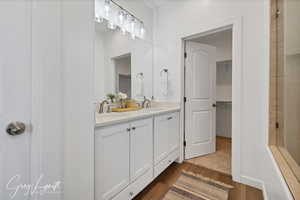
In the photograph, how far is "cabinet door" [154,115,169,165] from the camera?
1.64 metres

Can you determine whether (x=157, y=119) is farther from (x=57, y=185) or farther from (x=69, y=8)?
(x=69, y=8)

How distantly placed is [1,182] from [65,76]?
564 millimetres

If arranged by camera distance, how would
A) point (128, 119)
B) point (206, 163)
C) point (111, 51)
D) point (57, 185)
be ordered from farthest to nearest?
1. point (206, 163)
2. point (111, 51)
3. point (128, 119)
4. point (57, 185)

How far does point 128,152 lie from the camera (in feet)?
4.13

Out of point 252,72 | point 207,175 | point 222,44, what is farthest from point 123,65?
point 222,44

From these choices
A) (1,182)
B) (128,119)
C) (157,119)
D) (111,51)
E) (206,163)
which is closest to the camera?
(1,182)

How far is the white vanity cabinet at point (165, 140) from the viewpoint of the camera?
1650 millimetres

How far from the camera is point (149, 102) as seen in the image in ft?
8.07

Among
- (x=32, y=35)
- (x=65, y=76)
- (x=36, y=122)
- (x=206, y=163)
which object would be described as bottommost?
(x=206, y=163)

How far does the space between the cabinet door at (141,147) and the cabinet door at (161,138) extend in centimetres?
10

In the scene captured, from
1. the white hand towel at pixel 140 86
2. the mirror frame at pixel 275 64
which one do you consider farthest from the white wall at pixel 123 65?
the mirror frame at pixel 275 64

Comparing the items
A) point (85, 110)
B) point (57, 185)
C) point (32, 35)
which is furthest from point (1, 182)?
point (32, 35)

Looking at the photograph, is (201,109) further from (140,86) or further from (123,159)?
(123,159)

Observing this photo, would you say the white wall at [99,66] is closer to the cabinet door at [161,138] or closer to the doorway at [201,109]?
the cabinet door at [161,138]
